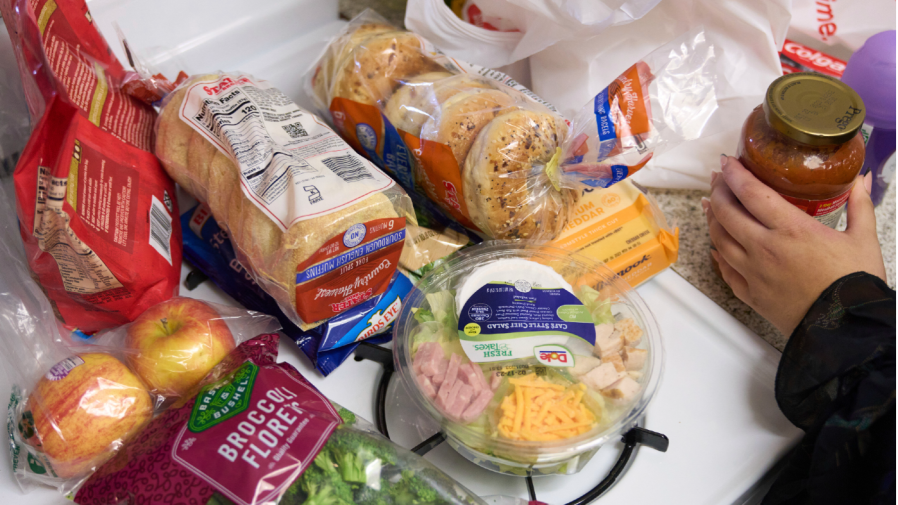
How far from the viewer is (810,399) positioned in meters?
0.61

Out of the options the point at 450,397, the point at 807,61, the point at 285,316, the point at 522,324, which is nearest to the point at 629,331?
the point at 522,324

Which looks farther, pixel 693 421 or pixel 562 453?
pixel 693 421

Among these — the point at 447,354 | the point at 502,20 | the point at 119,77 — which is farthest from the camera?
the point at 502,20

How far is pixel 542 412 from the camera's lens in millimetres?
588

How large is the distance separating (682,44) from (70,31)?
0.80m

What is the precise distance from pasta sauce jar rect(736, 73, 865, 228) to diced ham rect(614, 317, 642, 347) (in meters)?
0.24

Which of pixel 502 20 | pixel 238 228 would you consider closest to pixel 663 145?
pixel 502 20

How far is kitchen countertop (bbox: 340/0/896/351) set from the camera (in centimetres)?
81

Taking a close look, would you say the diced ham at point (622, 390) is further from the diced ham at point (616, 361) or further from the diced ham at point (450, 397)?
the diced ham at point (450, 397)

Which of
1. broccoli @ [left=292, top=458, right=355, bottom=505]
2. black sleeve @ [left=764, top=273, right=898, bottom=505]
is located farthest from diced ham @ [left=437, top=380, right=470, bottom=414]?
black sleeve @ [left=764, top=273, right=898, bottom=505]

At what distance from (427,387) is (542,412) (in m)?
0.13

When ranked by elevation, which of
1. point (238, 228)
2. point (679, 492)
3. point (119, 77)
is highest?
point (119, 77)

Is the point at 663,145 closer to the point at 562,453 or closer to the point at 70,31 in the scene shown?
the point at 562,453

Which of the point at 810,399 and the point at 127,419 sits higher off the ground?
the point at 127,419
